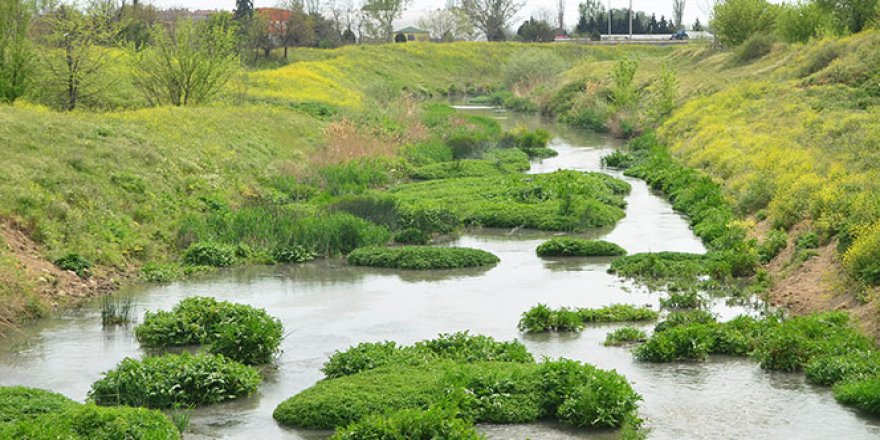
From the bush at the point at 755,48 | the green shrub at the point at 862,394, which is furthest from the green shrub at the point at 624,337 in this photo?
the bush at the point at 755,48

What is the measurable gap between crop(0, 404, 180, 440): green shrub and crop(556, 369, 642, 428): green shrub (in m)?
4.29

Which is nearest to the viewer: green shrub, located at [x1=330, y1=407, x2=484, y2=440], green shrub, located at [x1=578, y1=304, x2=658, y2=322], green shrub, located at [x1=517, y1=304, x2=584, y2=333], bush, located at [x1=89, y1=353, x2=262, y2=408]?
green shrub, located at [x1=330, y1=407, x2=484, y2=440]

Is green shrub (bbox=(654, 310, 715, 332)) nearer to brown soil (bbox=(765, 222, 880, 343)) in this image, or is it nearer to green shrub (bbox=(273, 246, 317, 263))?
brown soil (bbox=(765, 222, 880, 343))

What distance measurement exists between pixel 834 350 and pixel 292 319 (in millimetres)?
8399

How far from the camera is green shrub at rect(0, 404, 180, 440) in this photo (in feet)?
33.3

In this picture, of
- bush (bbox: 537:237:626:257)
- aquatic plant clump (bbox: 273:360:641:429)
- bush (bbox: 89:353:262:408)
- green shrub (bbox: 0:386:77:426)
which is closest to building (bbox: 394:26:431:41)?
bush (bbox: 537:237:626:257)

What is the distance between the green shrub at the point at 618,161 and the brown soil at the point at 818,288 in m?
19.3

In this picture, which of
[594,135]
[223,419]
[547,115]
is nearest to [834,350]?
[223,419]

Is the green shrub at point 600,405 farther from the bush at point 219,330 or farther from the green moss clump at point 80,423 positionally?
the bush at point 219,330

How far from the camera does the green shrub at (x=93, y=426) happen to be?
10.1m

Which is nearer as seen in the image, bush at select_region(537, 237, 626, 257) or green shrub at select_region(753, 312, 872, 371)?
green shrub at select_region(753, 312, 872, 371)

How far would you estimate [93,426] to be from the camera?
1053 cm

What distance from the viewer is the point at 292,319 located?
1780 cm

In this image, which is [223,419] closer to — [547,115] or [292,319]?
[292,319]
